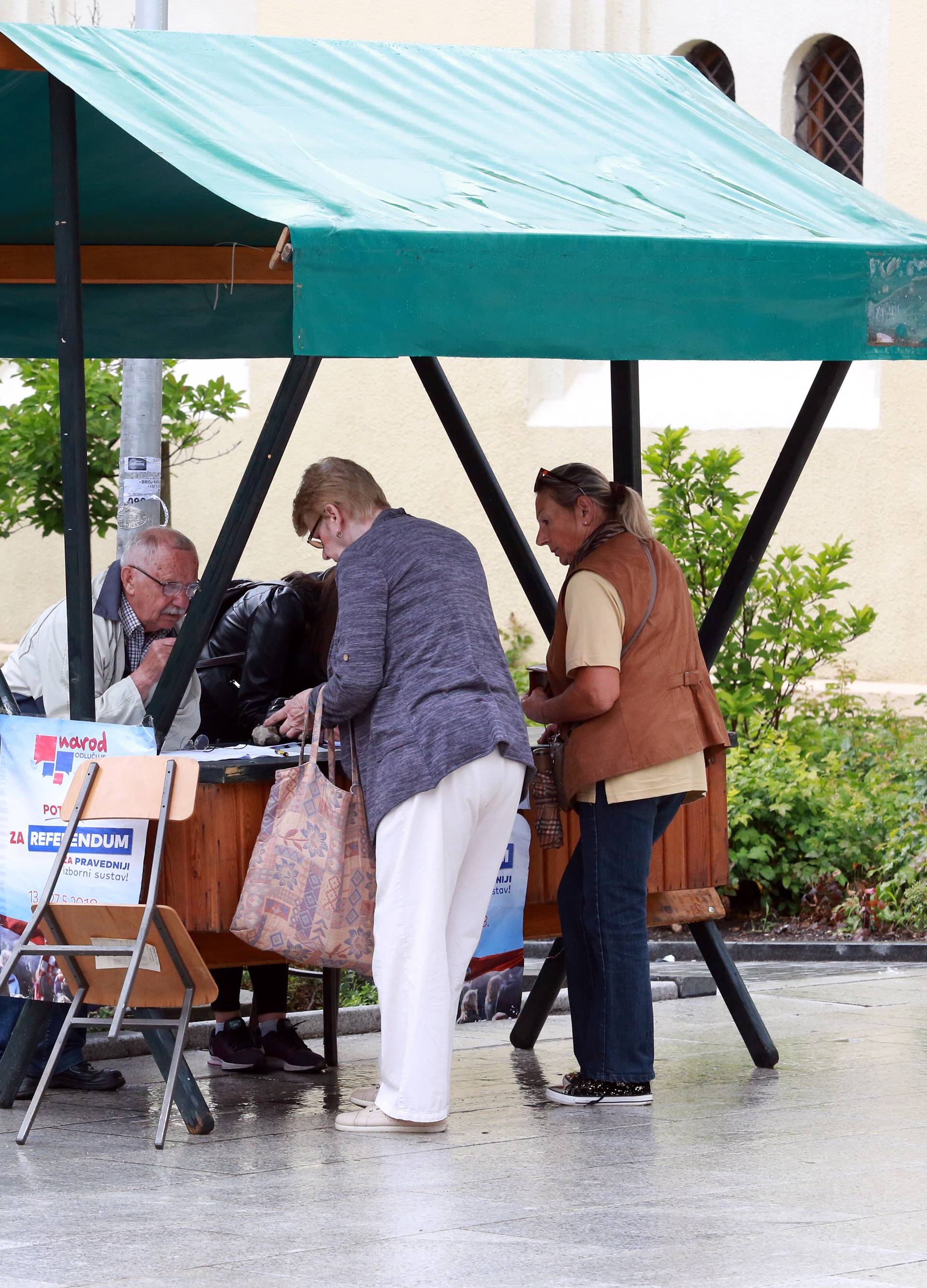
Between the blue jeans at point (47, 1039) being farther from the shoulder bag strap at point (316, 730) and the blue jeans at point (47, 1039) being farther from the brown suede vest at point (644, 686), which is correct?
the brown suede vest at point (644, 686)

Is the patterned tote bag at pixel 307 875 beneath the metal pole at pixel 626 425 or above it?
beneath

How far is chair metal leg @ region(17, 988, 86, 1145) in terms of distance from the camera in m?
5.62

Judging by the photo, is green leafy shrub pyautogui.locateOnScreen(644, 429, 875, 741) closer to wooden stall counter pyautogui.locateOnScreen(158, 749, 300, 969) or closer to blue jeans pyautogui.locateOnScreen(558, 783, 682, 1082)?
blue jeans pyautogui.locateOnScreen(558, 783, 682, 1082)

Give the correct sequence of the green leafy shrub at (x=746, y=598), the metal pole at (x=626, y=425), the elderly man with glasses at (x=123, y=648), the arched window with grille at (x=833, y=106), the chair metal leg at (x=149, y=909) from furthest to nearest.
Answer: the arched window with grille at (x=833, y=106) → the green leafy shrub at (x=746, y=598) → the metal pole at (x=626, y=425) → the elderly man with glasses at (x=123, y=648) → the chair metal leg at (x=149, y=909)

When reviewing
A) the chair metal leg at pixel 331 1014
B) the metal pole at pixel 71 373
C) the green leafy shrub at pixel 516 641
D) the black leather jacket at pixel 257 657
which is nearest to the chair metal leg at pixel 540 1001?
the chair metal leg at pixel 331 1014

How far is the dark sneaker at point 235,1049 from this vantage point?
22.1ft

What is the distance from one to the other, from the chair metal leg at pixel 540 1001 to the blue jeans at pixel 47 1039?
153cm

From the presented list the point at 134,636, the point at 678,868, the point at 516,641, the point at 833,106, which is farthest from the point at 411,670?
the point at 833,106

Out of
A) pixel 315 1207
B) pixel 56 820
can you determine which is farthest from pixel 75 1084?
pixel 315 1207

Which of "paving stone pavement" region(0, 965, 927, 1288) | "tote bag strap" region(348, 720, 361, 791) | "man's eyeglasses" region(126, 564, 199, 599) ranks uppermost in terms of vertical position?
"man's eyeglasses" region(126, 564, 199, 599)

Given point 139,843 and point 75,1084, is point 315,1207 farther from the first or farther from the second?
point 75,1084

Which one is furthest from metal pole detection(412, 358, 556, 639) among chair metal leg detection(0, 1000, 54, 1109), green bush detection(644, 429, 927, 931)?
green bush detection(644, 429, 927, 931)

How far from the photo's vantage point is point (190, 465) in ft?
54.8

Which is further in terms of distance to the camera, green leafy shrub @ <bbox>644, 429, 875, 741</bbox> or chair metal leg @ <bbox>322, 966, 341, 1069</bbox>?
green leafy shrub @ <bbox>644, 429, 875, 741</bbox>
